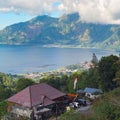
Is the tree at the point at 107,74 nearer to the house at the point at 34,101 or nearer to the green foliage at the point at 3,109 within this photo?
the house at the point at 34,101

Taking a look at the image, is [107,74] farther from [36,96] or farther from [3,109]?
[3,109]

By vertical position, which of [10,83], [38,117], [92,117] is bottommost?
[10,83]

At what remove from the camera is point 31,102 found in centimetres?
2478

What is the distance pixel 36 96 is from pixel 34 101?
89cm

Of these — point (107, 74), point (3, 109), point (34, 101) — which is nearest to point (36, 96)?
point (34, 101)

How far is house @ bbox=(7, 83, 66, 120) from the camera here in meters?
24.3

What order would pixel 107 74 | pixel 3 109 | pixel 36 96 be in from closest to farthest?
pixel 3 109
pixel 36 96
pixel 107 74

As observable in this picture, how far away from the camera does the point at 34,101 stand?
25.0m

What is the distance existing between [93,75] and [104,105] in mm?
27729

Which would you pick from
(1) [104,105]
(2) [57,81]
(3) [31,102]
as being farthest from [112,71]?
(1) [104,105]

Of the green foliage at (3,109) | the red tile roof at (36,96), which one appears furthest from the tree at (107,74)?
the green foliage at (3,109)

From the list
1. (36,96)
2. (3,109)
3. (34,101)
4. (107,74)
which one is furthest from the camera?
(107,74)

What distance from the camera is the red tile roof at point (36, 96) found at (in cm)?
2508

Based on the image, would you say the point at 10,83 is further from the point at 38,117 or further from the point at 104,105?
the point at 104,105
